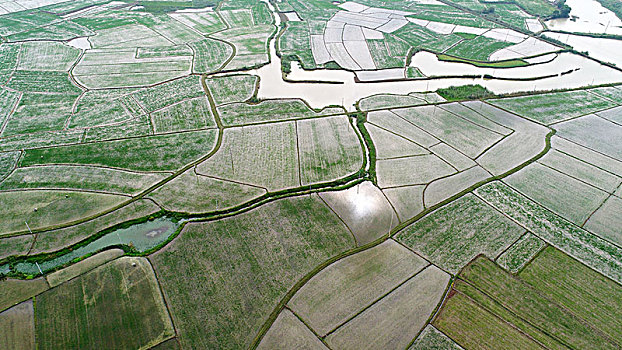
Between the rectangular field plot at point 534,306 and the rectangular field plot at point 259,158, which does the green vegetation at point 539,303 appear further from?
the rectangular field plot at point 259,158

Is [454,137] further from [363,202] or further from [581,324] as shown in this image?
A: [581,324]

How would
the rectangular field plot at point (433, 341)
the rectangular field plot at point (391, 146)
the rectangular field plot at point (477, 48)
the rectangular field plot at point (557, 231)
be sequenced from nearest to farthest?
the rectangular field plot at point (433, 341) < the rectangular field plot at point (557, 231) < the rectangular field plot at point (391, 146) < the rectangular field plot at point (477, 48)

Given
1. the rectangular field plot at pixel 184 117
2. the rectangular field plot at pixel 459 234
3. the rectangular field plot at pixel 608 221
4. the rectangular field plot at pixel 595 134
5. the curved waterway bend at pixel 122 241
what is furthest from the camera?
the rectangular field plot at pixel 184 117

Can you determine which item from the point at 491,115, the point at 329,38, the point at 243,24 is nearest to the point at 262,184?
the point at 491,115

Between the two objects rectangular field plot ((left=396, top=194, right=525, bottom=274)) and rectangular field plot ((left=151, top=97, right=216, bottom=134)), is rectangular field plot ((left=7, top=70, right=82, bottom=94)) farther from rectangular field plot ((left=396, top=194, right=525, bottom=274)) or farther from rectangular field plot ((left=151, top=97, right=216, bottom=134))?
rectangular field plot ((left=396, top=194, right=525, bottom=274))

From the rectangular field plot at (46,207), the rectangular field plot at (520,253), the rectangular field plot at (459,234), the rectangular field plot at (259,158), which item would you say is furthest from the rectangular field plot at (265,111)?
the rectangular field plot at (520,253)

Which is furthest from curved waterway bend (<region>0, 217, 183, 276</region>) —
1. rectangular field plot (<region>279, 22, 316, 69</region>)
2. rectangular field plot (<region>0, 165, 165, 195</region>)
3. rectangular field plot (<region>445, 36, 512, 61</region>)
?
rectangular field plot (<region>445, 36, 512, 61</region>)

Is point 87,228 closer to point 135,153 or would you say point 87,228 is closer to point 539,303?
point 135,153
